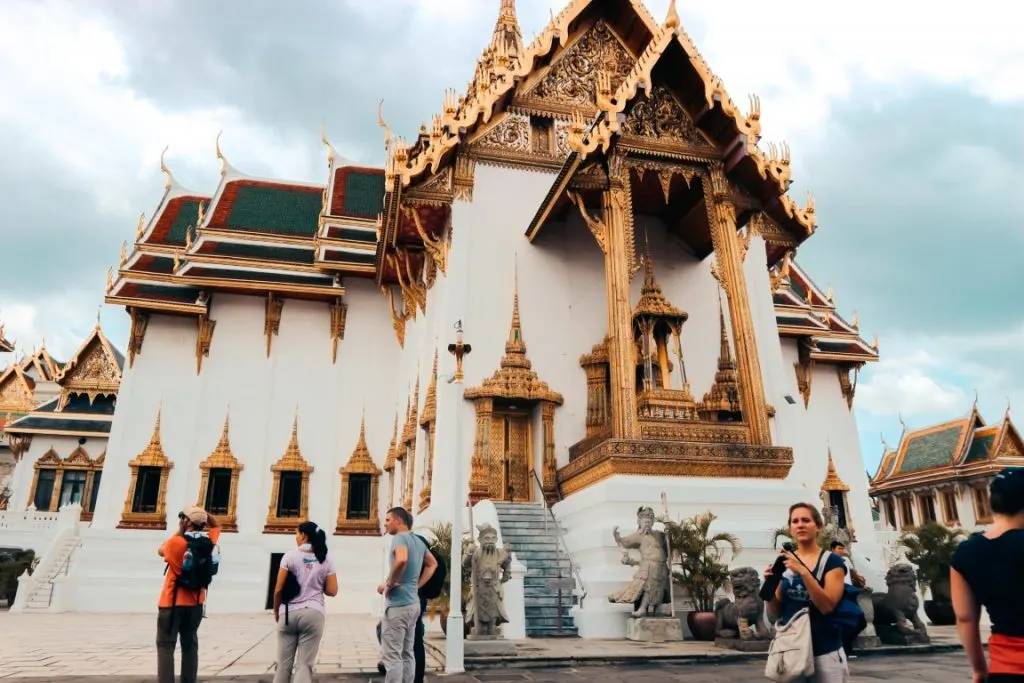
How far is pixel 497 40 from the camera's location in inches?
632

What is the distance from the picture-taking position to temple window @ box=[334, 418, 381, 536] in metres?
13.7

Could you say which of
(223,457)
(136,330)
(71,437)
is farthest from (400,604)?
(71,437)

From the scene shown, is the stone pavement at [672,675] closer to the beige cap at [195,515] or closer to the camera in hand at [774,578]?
the beige cap at [195,515]

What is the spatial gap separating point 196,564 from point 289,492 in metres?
10.9

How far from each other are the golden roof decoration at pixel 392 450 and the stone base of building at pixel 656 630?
7652 millimetres

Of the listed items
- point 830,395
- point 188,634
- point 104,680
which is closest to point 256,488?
point 104,680

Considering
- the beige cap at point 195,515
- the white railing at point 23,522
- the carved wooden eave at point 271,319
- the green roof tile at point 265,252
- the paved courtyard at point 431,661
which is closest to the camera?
the beige cap at point 195,515

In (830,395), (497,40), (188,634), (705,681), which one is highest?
(497,40)

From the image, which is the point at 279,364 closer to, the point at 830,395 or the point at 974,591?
the point at 830,395

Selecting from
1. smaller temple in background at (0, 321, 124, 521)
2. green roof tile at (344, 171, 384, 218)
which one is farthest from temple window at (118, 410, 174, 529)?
smaller temple in background at (0, 321, 124, 521)

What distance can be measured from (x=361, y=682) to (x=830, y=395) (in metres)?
14.6

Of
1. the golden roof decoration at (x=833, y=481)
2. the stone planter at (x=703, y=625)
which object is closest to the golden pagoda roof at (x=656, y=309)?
the stone planter at (x=703, y=625)

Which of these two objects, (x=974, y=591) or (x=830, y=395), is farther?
(x=830, y=395)

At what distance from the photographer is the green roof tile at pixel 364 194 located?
16.5 meters
